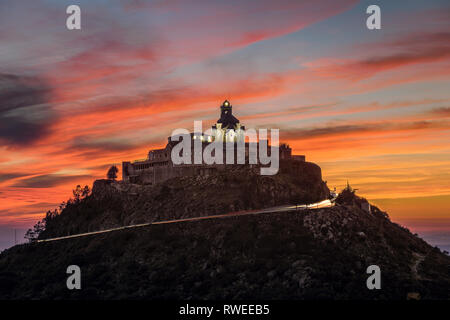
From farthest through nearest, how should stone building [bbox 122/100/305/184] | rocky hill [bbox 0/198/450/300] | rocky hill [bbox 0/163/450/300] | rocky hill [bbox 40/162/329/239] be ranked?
stone building [bbox 122/100/305/184]
rocky hill [bbox 40/162/329/239]
rocky hill [bbox 0/163/450/300]
rocky hill [bbox 0/198/450/300]

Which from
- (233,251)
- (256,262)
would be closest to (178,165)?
(233,251)

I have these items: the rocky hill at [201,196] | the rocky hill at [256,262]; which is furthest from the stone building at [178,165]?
the rocky hill at [256,262]

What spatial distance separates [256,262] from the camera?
138500 millimetres

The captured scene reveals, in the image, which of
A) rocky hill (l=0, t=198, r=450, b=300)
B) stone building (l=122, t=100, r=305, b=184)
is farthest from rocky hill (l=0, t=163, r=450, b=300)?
stone building (l=122, t=100, r=305, b=184)

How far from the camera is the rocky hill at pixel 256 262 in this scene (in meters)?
128

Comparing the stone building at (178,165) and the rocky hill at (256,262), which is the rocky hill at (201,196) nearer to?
the stone building at (178,165)

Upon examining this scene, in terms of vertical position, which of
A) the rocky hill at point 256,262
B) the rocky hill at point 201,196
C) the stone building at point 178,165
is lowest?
the rocky hill at point 256,262

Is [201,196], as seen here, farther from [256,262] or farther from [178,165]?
[256,262]

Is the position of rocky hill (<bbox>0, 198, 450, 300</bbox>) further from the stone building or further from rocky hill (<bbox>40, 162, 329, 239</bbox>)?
the stone building

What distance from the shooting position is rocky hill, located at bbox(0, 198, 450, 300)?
5059 inches

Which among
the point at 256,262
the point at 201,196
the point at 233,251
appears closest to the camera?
the point at 256,262

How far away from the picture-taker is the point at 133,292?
465 ft

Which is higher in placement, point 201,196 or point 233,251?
point 201,196
